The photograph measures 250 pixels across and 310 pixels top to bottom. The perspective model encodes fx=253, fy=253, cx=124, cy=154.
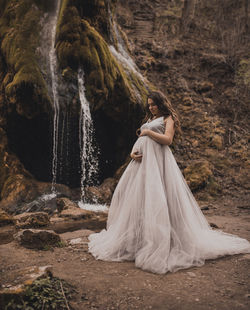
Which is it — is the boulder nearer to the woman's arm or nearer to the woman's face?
the woman's arm

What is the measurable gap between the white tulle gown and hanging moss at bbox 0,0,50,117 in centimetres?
477

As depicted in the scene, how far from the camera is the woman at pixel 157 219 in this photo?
10.3 ft

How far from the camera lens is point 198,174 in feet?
28.4

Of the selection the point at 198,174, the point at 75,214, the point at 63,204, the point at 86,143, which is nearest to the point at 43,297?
the point at 75,214

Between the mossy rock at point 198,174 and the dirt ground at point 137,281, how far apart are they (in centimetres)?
511

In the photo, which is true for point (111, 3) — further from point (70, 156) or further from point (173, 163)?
point (173, 163)

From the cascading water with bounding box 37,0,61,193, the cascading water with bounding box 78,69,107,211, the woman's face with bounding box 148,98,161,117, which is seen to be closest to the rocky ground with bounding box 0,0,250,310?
the cascading water with bounding box 78,69,107,211

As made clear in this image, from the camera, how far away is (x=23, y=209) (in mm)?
7070

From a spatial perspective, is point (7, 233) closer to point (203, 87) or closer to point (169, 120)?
point (169, 120)

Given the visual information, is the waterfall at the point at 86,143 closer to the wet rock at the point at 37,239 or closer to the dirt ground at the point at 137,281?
the wet rock at the point at 37,239

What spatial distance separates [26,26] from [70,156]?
14.6 ft

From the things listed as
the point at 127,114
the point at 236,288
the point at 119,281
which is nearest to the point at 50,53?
the point at 127,114

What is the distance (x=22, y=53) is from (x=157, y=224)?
6.94 meters

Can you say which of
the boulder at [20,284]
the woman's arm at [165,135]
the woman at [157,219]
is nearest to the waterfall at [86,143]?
the woman at [157,219]
